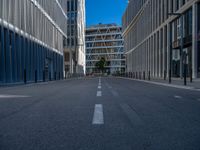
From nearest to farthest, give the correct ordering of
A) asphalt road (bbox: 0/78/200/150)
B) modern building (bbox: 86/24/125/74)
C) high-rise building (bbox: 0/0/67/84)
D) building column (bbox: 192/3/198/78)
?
asphalt road (bbox: 0/78/200/150)
high-rise building (bbox: 0/0/67/84)
building column (bbox: 192/3/198/78)
modern building (bbox: 86/24/125/74)

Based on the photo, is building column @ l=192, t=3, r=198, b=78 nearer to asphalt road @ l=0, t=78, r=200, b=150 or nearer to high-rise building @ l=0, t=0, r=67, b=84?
high-rise building @ l=0, t=0, r=67, b=84

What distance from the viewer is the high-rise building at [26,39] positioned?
83.3 ft

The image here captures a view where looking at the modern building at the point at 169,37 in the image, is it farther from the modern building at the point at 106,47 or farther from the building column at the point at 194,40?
the modern building at the point at 106,47

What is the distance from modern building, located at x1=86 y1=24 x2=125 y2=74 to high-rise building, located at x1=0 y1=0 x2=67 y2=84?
270 ft

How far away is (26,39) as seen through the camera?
32.2 m

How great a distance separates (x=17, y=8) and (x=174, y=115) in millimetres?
26891

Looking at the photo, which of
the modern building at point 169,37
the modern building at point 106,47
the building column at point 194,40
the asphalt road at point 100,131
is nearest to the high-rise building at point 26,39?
the modern building at point 169,37

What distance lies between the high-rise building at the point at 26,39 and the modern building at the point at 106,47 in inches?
3244

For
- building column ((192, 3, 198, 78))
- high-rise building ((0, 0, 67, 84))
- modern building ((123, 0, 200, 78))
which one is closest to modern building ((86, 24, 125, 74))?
modern building ((123, 0, 200, 78))

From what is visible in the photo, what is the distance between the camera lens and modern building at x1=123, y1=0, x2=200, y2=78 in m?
29.1

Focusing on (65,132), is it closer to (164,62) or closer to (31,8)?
(31,8)

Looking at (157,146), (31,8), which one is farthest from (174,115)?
(31,8)

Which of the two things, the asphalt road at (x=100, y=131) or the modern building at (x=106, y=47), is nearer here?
the asphalt road at (x=100, y=131)

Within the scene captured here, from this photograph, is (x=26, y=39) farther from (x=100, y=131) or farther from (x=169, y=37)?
(x=100, y=131)
